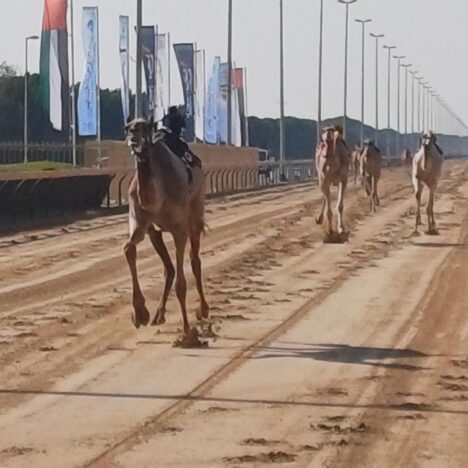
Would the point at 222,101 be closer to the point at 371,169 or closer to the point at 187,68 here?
the point at 187,68

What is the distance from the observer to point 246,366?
11289 mm

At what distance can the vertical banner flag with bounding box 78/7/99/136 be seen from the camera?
49844mm

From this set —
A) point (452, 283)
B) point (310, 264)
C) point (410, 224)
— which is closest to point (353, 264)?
point (310, 264)

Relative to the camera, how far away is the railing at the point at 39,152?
59969 mm

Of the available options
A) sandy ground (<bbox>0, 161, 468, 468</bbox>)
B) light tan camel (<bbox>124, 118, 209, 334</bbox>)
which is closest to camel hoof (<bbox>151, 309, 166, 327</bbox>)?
light tan camel (<bbox>124, 118, 209, 334</bbox>)

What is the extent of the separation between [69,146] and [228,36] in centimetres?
763

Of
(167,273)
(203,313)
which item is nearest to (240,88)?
(167,273)

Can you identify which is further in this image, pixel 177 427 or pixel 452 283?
pixel 452 283

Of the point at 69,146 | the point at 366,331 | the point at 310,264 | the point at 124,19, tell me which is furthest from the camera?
the point at 69,146

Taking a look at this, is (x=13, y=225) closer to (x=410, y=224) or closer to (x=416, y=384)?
(x=410, y=224)

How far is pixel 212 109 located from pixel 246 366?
54.5 m

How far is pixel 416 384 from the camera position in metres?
10.5

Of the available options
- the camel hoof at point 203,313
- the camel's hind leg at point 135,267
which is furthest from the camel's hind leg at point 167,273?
the camel's hind leg at point 135,267

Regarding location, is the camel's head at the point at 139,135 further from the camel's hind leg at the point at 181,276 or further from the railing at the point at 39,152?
the railing at the point at 39,152
